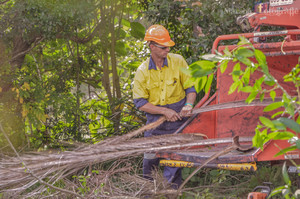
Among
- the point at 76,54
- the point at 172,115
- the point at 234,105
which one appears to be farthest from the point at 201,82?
the point at 76,54

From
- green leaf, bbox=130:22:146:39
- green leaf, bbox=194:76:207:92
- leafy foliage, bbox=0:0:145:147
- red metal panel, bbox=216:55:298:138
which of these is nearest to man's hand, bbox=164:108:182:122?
red metal panel, bbox=216:55:298:138

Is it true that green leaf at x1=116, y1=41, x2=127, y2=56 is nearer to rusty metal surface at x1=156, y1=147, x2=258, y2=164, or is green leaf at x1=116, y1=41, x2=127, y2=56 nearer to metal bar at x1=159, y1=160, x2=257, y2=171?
rusty metal surface at x1=156, y1=147, x2=258, y2=164

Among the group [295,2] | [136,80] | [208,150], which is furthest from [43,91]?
[295,2]

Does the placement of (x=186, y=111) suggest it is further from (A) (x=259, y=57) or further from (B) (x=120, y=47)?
(B) (x=120, y=47)

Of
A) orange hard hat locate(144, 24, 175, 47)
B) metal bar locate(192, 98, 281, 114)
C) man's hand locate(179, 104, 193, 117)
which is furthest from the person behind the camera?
orange hard hat locate(144, 24, 175, 47)

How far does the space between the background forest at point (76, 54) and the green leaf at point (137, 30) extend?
0.02 meters

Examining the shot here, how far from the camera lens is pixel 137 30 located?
838 centimetres

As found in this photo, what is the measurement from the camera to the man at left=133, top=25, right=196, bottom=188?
17.5ft

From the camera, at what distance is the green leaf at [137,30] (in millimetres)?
8344

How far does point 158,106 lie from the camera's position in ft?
17.9

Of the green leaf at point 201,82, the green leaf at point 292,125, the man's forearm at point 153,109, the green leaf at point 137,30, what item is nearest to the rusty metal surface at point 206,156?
the man's forearm at point 153,109

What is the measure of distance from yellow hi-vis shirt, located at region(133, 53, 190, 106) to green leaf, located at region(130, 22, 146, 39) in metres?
2.96

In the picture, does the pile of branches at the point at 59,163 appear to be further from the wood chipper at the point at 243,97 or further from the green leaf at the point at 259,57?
the green leaf at the point at 259,57

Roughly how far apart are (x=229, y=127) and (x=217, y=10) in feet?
5.97
